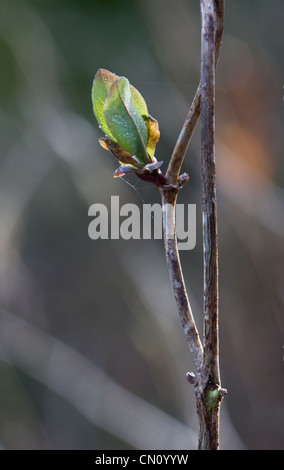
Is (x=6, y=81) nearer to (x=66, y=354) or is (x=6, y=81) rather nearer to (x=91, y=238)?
(x=91, y=238)

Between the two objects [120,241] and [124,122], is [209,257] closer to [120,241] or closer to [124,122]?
[124,122]

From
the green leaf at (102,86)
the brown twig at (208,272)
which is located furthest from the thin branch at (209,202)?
the green leaf at (102,86)

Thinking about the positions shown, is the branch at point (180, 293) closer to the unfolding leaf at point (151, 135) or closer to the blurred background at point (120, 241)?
the unfolding leaf at point (151, 135)

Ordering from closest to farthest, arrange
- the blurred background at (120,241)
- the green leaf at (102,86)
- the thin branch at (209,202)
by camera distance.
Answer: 1. the thin branch at (209,202)
2. the green leaf at (102,86)
3. the blurred background at (120,241)

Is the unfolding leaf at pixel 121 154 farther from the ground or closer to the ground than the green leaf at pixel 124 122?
closer to the ground

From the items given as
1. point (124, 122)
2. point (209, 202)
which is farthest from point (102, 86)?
point (209, 202)

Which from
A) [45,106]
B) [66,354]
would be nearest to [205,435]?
[66,354]
